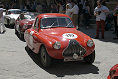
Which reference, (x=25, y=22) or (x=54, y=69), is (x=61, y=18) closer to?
(x=54, y=69)

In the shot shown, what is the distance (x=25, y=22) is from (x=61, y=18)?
4.38 m

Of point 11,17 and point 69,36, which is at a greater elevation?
point 69,36

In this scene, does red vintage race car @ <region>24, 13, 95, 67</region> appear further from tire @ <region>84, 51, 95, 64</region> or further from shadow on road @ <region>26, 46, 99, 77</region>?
shadow on road @ <region>26, 46, 99, 77</region>

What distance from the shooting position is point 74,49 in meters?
6.75

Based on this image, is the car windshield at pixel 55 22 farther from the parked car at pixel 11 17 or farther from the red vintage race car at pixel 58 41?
the parked car at pixel 11 17

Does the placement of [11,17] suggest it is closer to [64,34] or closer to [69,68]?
[64,34]

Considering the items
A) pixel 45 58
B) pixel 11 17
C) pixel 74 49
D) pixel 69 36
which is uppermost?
pixel 69 36

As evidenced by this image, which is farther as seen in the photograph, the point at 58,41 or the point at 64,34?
the point at 64,34

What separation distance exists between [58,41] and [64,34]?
602 millimetres

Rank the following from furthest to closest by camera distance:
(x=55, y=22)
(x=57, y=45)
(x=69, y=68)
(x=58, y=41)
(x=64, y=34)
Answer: (x=55, y=22)
(x=64, y=34)
(x=69, y=68)
(x=58, y=41)
(x=57, y=45)

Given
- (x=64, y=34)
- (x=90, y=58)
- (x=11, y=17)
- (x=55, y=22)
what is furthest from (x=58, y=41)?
(x=11, y=17)

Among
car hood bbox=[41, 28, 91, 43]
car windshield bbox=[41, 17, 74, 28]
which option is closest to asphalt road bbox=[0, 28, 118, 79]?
car hood bbox=[41, 28, 91, 43]

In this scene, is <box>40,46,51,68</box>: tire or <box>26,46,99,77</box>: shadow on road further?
<box>40,46,51,68</box>: tire

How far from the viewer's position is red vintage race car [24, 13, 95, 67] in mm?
6703
